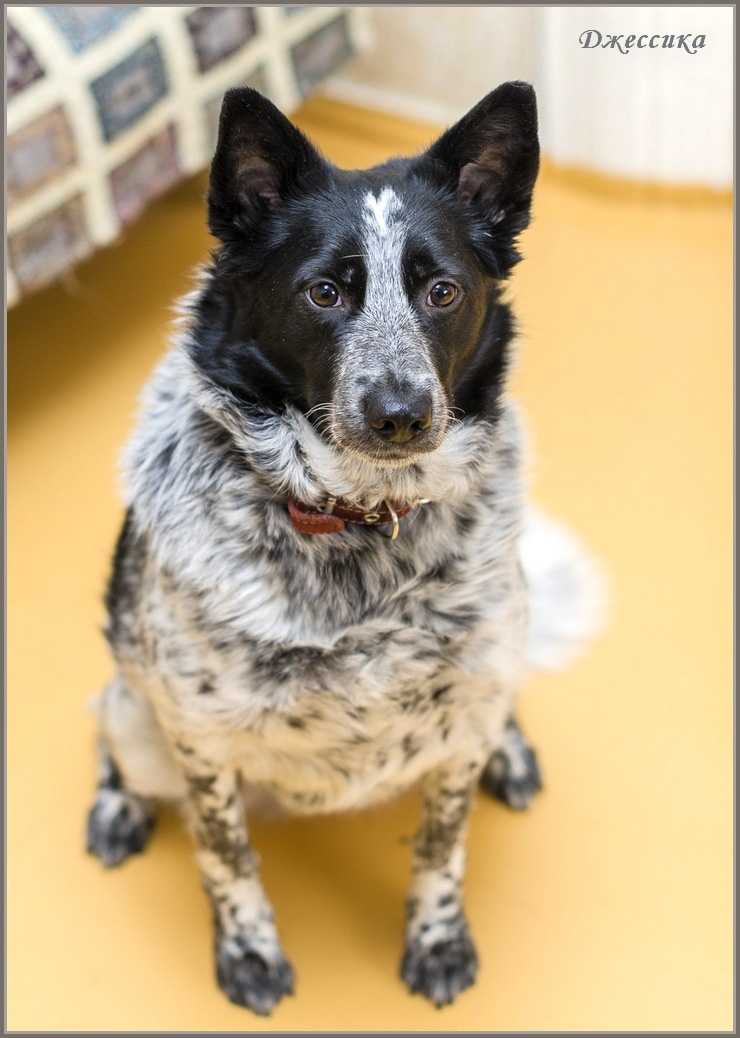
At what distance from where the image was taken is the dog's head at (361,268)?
168 cm

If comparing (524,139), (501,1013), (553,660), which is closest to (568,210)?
(553,660)


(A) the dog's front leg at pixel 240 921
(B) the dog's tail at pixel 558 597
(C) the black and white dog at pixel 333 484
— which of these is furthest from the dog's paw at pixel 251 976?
(B) the dog's tail at pixel 558 597

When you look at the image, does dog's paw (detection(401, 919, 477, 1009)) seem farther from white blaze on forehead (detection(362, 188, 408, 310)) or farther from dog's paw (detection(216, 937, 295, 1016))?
white blaze on forehead (detection(362, 188, 408, 310))

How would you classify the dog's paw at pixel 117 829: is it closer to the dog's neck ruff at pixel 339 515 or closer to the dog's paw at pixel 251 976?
the dog's paw at pixel 251 976

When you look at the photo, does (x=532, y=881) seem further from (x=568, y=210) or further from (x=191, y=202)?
(x=191, y=202)

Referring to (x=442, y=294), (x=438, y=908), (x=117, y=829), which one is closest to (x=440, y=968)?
(x=438, y=908)

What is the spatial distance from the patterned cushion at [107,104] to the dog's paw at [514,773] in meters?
1.66

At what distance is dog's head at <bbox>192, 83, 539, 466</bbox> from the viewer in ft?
5.51

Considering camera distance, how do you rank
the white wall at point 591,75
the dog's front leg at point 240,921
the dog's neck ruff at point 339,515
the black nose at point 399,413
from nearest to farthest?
the black nose at point 399,413 → the dog's neck ruff at point 339,515 → the dog's front leg at point 240,921 → the white wall at point 591,75

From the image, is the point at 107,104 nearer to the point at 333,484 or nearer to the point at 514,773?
the point at 333,484

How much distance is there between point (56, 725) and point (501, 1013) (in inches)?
43.9

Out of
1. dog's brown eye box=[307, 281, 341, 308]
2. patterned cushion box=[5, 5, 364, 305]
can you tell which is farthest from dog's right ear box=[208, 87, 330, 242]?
patterned cushion box=[5, 5, 364, 305]

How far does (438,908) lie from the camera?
224cm

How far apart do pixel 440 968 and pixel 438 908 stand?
10cm
